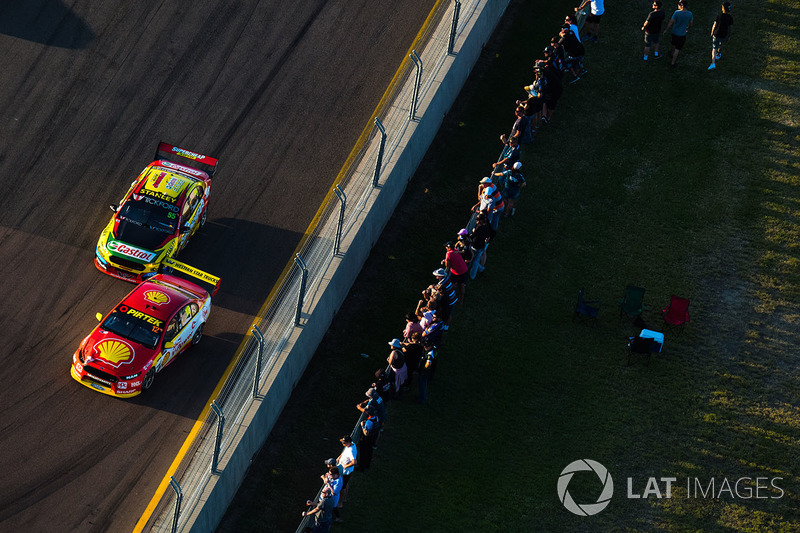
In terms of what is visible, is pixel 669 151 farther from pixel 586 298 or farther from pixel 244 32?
Result: pixel 244 32

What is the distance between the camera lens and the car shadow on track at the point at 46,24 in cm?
3438

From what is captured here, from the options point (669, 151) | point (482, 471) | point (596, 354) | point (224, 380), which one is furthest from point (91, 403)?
point (669, 151)

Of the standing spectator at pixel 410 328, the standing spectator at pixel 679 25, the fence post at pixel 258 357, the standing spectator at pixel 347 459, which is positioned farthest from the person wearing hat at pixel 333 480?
the standing spectator at pixel 679 25

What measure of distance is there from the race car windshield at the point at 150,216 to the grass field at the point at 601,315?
4.35 meters

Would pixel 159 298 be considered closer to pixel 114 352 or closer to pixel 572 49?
pixel 114 352

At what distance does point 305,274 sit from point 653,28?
13174mm

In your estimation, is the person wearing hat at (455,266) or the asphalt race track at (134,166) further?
the person wearing hat at (455,266)

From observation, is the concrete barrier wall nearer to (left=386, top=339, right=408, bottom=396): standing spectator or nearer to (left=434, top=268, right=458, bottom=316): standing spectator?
(left=386, top=339, right=408, bottom=396): standing spectator

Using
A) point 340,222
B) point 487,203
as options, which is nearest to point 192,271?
point 340,222

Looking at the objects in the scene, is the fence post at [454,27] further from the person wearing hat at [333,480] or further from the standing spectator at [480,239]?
the person wearing hat at [333,480]

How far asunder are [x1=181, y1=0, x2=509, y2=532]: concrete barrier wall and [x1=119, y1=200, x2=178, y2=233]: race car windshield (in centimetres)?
378

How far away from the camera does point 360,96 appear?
109ft

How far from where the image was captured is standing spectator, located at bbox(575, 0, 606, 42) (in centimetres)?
3462

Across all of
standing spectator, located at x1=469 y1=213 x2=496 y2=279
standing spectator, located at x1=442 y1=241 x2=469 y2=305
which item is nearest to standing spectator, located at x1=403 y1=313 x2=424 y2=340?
standing spectator, located at x1=442 y1=241 x2=469 y2=305
